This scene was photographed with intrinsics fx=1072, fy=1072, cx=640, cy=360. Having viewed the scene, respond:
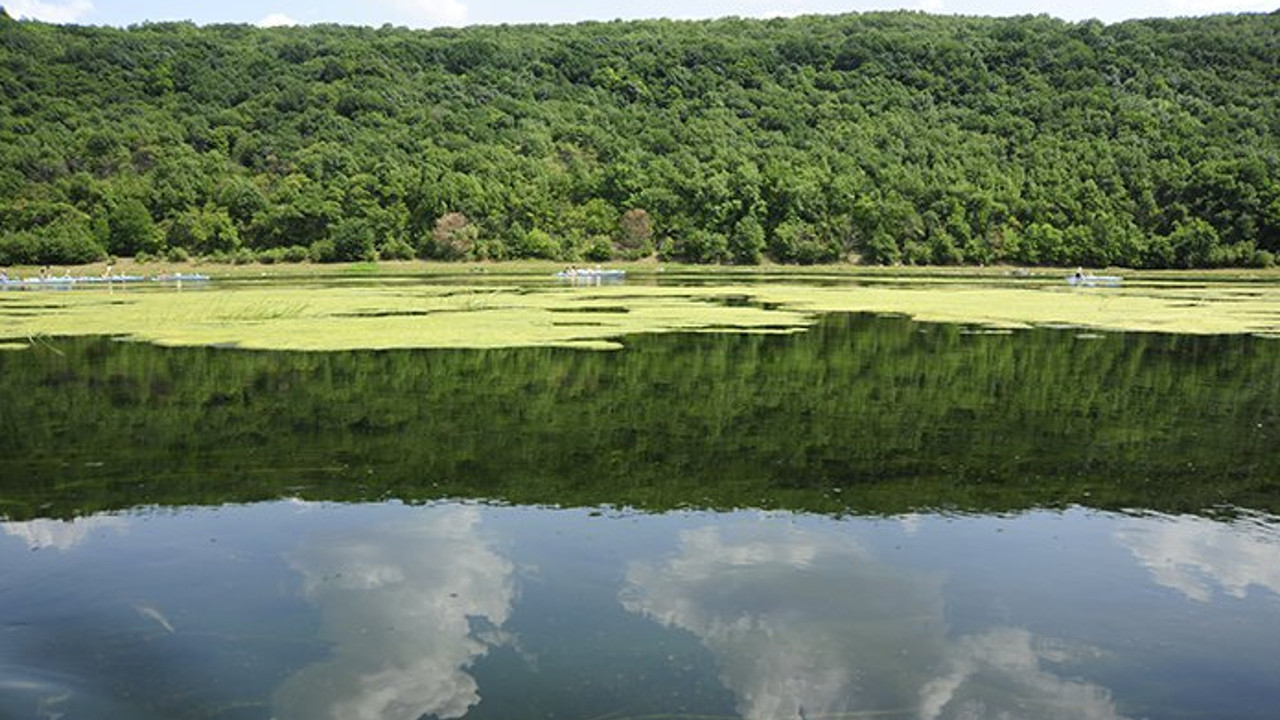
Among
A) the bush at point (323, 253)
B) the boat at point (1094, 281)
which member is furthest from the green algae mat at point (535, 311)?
the bush at point (323, 253)

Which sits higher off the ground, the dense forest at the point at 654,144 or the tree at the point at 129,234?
the dense forest at the point at 654,144

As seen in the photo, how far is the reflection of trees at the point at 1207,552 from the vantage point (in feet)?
25.1

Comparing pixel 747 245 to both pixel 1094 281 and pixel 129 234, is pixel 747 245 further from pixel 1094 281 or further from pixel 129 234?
pixel 129 234

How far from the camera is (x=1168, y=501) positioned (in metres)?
9.73

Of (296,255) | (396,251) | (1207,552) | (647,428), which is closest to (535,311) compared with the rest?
(647,428)

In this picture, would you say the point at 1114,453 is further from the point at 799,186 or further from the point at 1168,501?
the point at 799,186

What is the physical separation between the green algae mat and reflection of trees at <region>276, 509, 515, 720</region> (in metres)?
12.0

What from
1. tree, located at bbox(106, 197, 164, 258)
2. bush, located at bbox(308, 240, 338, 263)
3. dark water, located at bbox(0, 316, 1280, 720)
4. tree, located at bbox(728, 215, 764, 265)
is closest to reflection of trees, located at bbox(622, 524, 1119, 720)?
dark water, located at bbox(0, 316, 1280, 720)

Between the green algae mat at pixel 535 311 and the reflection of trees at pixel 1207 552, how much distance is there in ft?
41.8

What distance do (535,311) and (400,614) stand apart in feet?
72.6

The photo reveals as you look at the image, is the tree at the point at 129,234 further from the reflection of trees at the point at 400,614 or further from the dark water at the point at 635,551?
the reflection of trees at the point at 400,614

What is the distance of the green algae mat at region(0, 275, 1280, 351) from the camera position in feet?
72.8

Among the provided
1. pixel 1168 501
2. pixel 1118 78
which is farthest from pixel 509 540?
pixel 1118 78

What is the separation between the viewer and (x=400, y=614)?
278 inches
